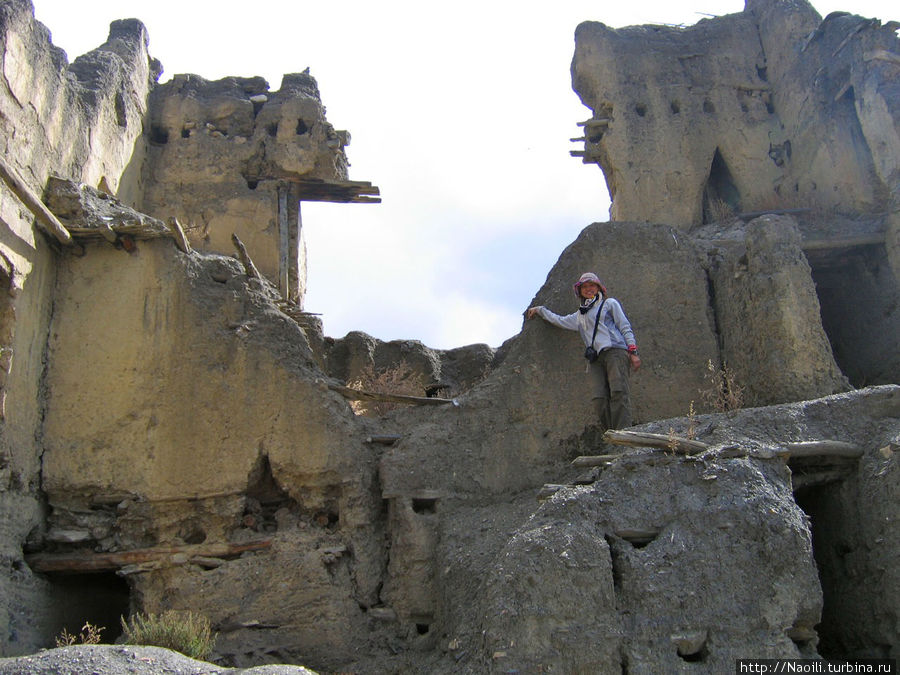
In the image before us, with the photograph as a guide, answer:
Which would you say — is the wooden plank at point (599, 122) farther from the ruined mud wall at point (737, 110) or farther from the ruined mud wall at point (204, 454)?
the ruined mud wall at point (204, 454)

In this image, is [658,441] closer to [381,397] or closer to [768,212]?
[381,397]

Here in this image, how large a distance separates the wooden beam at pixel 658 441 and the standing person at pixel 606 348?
87cm

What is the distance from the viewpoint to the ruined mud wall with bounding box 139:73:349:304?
12.6 m

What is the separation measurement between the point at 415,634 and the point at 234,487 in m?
1.99

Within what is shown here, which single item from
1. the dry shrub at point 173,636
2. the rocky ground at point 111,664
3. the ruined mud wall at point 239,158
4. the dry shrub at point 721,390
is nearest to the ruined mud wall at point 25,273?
the dry shrub at point 173,636

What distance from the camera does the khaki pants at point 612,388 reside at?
8289mm

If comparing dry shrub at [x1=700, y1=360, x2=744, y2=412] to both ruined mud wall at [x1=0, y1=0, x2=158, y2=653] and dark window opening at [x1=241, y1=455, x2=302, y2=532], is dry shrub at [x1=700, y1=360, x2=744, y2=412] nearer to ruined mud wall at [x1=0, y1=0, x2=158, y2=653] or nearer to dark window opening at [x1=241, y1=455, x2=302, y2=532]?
dark window opening at [x1=241, y1=455, x2=302, y2=532]

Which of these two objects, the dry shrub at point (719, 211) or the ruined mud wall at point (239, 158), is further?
the dry shrub at point (719, 211)

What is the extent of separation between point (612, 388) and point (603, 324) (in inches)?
22.2

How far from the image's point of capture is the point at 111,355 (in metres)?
8.72

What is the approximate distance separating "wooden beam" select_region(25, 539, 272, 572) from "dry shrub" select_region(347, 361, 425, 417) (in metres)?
1.74

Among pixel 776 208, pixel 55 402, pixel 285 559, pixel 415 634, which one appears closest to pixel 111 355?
pixel 55 402

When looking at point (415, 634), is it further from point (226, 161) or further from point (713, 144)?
point (713, 144)

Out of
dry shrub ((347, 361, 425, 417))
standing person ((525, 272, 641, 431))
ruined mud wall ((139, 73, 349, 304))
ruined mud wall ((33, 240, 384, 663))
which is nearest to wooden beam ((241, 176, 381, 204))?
ruined mud wall ((139, 73, 349, 304))
